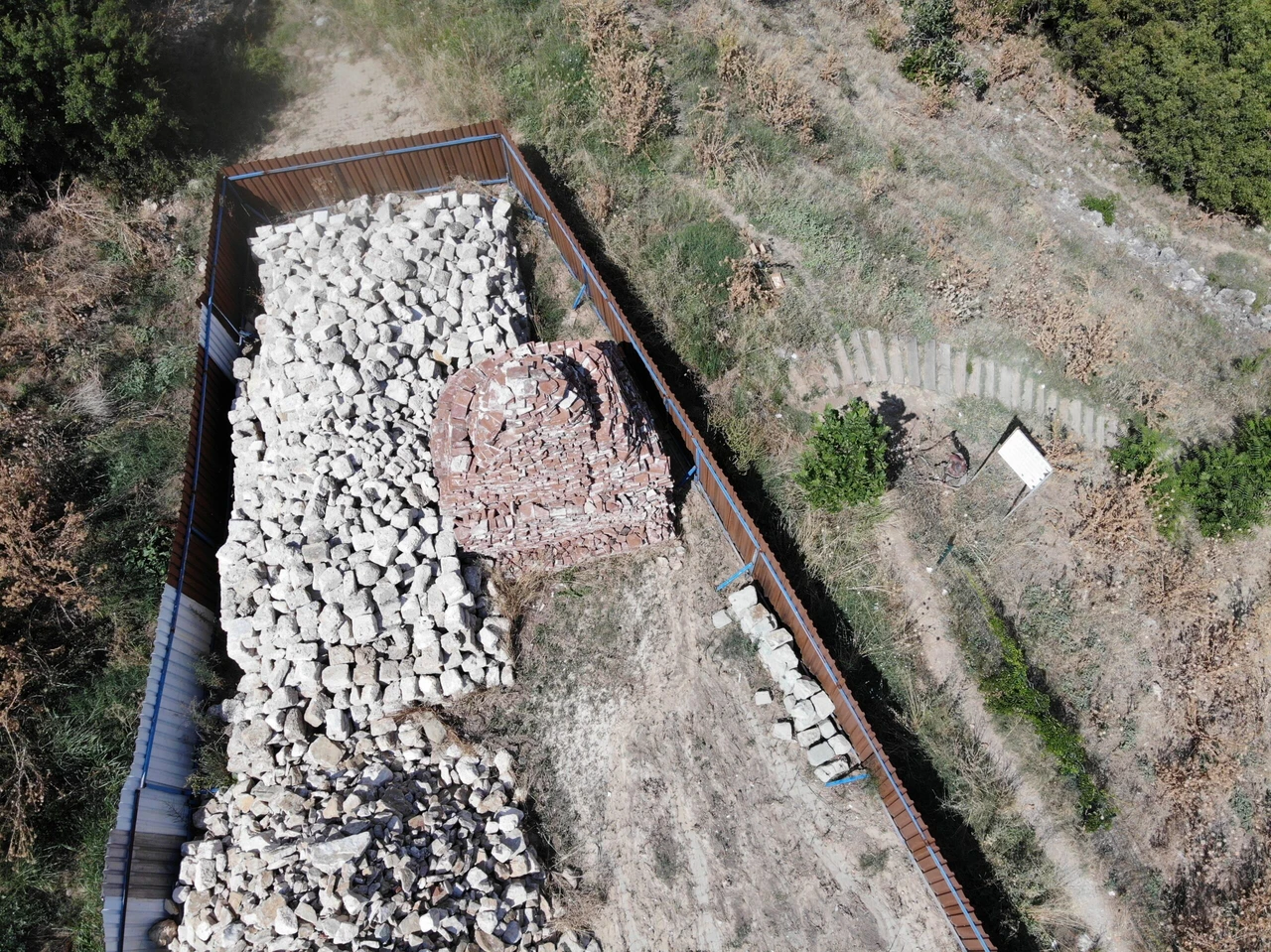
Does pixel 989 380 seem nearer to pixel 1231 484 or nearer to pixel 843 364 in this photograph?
pixel 843 364

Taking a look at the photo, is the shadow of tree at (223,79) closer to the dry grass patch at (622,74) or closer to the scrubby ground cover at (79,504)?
the scrubby ground cover at (79,504)

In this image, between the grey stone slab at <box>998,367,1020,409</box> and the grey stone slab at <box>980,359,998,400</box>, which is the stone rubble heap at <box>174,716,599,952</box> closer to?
the grey stone slab at <box>980,359,998,400</box>

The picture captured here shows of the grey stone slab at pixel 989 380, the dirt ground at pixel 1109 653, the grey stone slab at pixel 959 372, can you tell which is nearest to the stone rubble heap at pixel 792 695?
the dirt ground at pixel 1109 653

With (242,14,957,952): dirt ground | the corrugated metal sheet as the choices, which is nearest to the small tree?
(242,14,957,952): dirt ground

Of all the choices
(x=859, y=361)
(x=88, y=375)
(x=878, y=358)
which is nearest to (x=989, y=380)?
(x=878, y=358)

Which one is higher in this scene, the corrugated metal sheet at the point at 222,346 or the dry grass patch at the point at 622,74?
the dry grass patch at the point at 622,74

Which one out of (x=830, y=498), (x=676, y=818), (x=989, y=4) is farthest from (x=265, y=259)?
(x=989, y=4)
